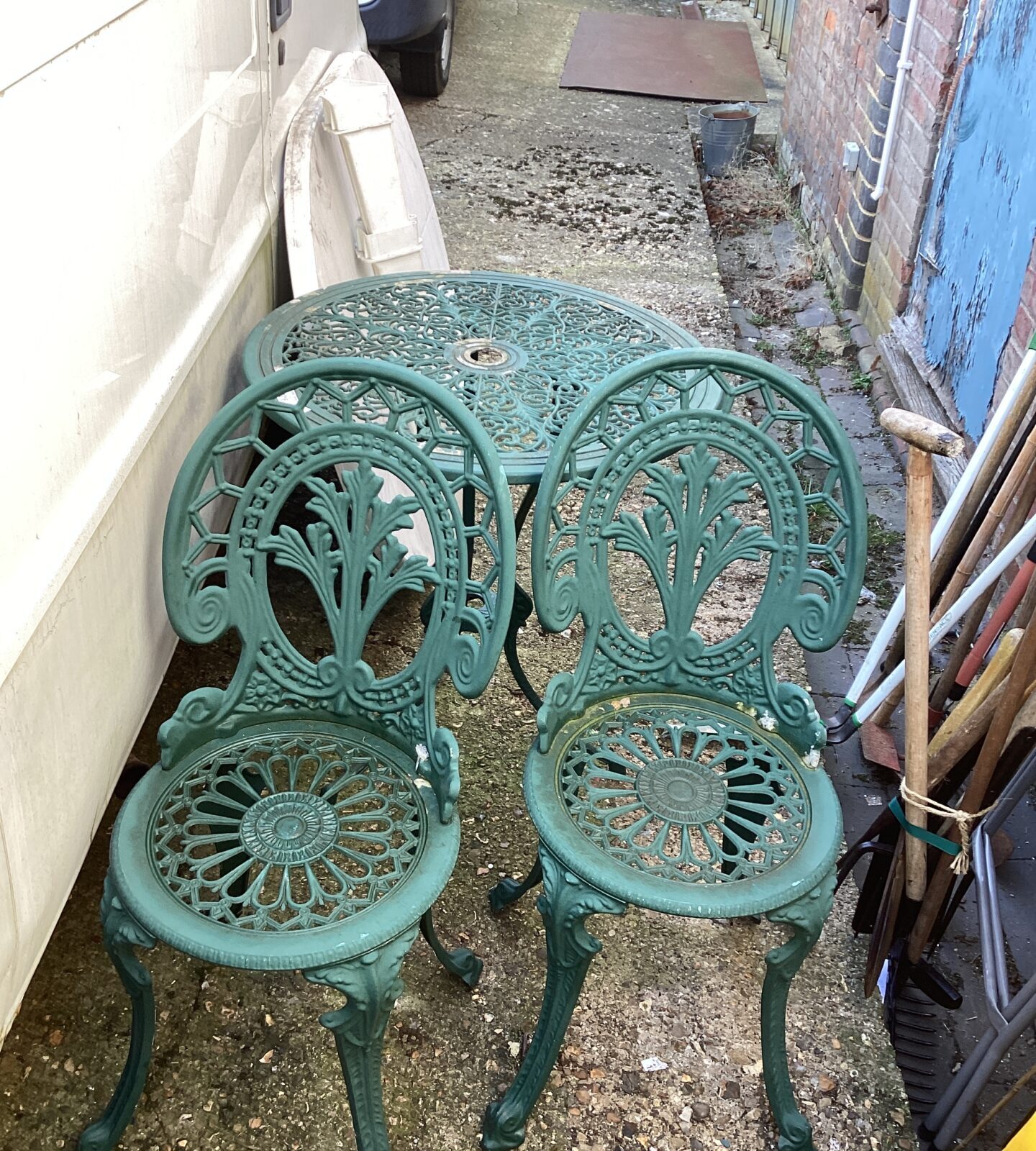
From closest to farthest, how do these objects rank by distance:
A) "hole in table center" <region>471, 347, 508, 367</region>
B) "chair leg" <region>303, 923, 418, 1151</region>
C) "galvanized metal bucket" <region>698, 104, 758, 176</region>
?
"chair leg" <region>303, 923, 418, 1151</region>, "hole in table center" <region>471, 347, 508, 367</region>, "galvanized metal bucket" <region>698, 104, 758, 176</region>

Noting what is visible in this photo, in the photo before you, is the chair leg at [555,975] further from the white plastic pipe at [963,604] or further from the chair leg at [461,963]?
the white plastic pipe at [963,604]

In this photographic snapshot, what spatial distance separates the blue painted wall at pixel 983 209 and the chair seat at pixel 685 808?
74.2 inches

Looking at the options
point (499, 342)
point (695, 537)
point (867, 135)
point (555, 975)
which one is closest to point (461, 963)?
point (555, 975)

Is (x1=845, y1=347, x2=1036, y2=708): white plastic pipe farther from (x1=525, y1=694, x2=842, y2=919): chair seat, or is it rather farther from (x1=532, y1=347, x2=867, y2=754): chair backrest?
(x1=525, y1=694, x2=842, y2=919): chair seat

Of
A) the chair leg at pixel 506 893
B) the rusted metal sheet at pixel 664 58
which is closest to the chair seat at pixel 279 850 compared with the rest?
the chair leg at pixel 506 893

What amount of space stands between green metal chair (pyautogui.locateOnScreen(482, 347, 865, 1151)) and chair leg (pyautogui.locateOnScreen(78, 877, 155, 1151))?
24.8 inches

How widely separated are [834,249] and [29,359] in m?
4.88

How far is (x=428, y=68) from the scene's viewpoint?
7496mm

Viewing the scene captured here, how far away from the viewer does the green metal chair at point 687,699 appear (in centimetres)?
184

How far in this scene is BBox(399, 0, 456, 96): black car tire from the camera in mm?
7418

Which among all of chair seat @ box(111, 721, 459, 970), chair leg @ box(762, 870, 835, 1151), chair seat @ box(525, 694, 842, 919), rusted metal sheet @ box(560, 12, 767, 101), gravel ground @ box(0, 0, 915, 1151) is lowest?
rusted metal sheet @ box(560, 12, 767, 101)

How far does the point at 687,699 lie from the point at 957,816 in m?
0.55

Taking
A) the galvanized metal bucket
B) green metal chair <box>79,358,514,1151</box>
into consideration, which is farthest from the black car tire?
green metal chair <box>79,358,514,1151</box>

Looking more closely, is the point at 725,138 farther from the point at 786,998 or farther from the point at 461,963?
the point at 786,998
